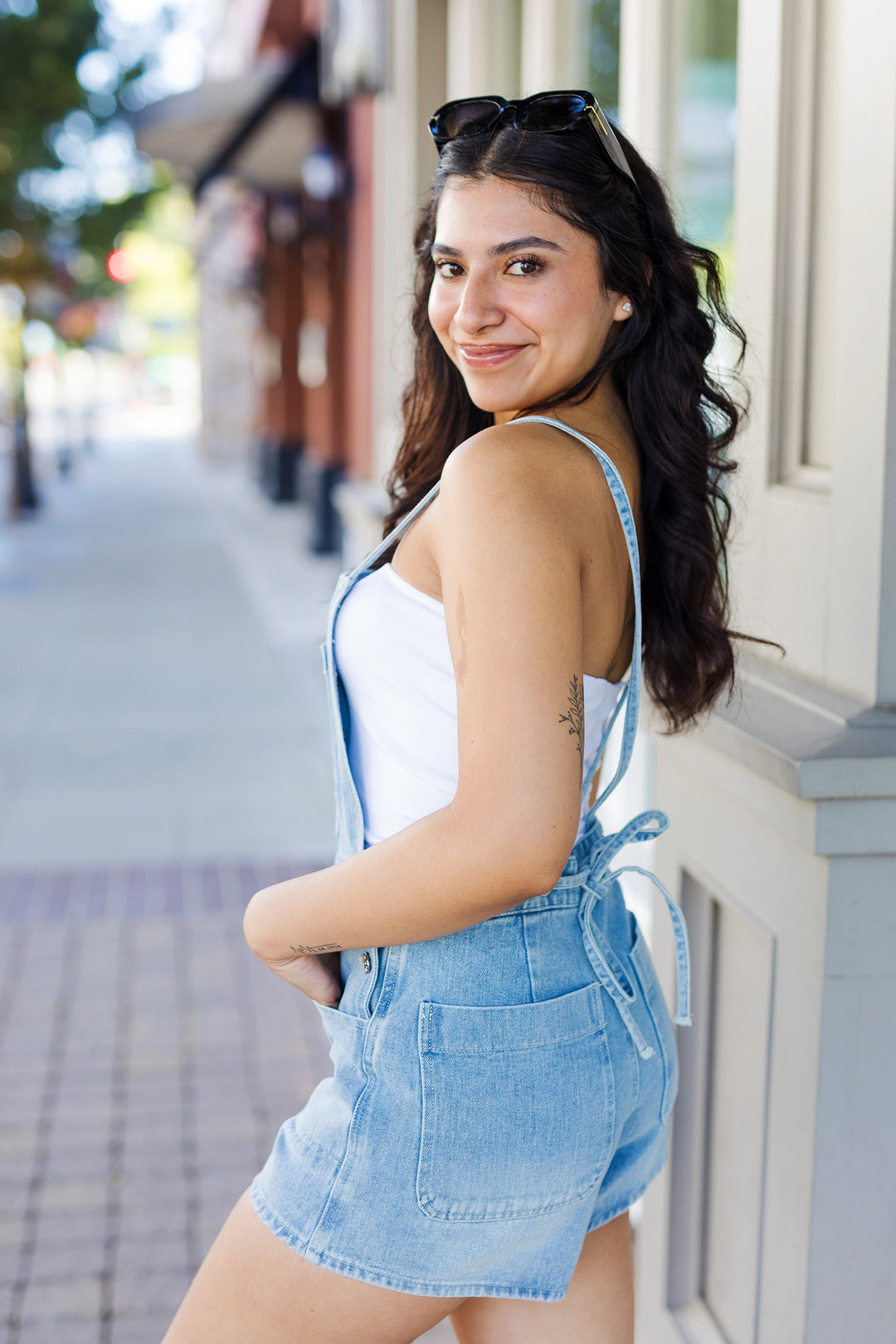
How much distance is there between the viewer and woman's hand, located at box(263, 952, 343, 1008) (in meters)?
1.47

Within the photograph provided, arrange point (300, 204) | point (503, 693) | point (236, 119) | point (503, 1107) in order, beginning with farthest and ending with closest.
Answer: point (300, 204), point (236, 119), point (503, 1107), point (503, 693)

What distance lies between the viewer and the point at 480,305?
4.67 feet

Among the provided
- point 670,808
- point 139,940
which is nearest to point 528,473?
point 670,808

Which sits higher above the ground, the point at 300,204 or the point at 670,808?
the point at 300,204

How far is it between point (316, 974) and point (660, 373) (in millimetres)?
762

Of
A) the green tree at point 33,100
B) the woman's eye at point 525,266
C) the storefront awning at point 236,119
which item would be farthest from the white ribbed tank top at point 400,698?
the green tree at point 33,100

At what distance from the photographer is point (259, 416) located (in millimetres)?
24141

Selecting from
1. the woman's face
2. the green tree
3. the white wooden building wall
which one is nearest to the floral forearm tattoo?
the woman's face

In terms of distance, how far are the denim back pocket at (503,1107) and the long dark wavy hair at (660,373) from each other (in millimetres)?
455

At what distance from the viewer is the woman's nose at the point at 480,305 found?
4.67ft

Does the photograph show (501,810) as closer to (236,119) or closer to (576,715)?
(576,715)

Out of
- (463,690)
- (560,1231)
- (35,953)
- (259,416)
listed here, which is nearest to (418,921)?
(463,690)

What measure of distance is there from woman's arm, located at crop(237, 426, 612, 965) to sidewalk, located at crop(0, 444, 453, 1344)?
6.18 ft

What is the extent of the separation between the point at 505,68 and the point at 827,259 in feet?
12.3
